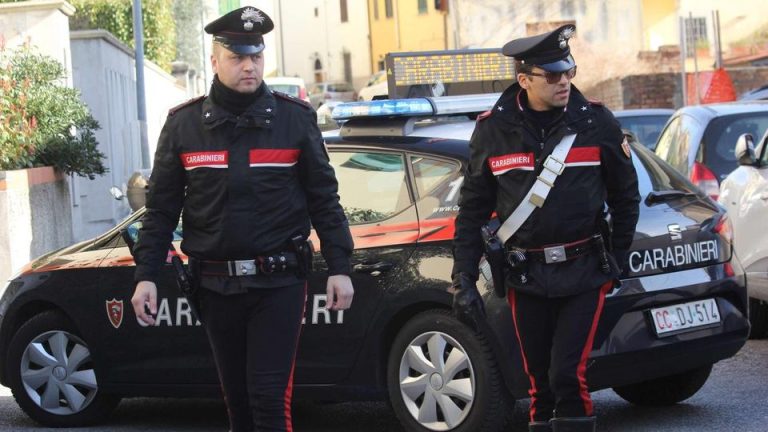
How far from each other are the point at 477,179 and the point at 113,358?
111 inches

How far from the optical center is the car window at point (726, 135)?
11000 millimetres

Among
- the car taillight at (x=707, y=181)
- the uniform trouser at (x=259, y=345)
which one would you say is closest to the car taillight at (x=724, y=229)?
the uniform trouser at (x=259, y=345)

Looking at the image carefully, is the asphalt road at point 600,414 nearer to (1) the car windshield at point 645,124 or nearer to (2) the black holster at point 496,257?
(2) the black holster at point 496,257

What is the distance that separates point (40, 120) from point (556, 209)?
939 centimetres

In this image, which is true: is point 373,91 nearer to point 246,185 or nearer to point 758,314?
point 758,314

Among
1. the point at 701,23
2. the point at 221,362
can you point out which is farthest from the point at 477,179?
the point at 701,23

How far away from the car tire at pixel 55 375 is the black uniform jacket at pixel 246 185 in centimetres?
253

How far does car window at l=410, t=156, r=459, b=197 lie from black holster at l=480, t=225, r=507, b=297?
126cm

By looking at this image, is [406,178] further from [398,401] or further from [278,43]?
[278,43]

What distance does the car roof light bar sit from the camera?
21.6ft

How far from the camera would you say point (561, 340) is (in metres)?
4.98

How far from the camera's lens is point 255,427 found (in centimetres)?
491

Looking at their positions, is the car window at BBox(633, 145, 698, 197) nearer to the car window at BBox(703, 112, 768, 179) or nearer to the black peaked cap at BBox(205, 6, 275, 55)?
the black peaked cap at BBox(205, 6, 275, 55)

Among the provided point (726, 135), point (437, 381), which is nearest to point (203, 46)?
point (726, 135)
